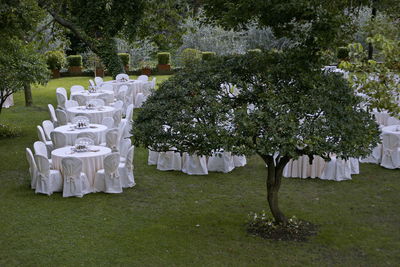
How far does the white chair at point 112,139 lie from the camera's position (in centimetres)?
1154

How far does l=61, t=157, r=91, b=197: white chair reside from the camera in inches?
376

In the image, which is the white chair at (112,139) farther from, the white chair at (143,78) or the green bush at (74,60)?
the green bush at (74,60)

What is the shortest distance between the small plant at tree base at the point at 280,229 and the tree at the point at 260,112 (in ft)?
3.58

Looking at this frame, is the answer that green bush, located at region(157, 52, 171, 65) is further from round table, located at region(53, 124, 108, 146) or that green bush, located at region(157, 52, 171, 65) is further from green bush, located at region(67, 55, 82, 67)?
round table, located at region(53, 124, 108, 146)

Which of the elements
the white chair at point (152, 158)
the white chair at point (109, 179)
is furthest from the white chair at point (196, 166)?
the white chair at point (109, 179)

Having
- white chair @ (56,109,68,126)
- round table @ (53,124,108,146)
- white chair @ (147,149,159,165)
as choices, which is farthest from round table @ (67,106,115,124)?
white chair @ (147,149,159,165)

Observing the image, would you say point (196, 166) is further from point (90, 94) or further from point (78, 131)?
point (90, 94)

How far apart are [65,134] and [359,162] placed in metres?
6.36

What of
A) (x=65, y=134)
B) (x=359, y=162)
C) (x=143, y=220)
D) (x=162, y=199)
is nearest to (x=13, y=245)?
(x=143, y=220)

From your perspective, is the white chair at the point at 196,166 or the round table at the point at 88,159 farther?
the white chair at the point at 196,166

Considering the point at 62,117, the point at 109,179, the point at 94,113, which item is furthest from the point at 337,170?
the point at 62,117

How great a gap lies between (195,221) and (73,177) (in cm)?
249

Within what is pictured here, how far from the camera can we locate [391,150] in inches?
454

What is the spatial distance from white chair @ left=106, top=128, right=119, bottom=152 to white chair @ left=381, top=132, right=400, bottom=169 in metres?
5.67
